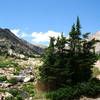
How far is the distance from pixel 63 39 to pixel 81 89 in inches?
302

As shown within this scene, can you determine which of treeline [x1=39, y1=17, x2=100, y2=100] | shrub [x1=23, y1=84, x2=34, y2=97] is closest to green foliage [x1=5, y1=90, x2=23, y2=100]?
shrub [x1=23, y1=84, x2=34, y2=97]

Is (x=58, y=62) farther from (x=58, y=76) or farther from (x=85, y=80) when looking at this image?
(x=85, y=80)

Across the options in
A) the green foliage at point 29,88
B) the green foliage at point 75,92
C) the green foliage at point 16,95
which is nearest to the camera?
the green foliage at point 75,92

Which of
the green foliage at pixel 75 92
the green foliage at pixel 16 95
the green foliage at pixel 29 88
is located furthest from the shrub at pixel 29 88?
the green foliage at pixel 75 92

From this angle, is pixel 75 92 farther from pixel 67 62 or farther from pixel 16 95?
pixel 16 95

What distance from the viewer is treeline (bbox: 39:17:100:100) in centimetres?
3772

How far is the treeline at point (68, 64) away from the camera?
3772cm

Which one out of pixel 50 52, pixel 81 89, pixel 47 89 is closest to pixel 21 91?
pixel 47 89

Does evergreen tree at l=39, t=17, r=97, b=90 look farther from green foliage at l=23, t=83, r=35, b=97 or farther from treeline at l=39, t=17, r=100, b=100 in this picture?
green foliage at l=23, t=83, r=35, b=97

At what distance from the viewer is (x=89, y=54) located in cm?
4000

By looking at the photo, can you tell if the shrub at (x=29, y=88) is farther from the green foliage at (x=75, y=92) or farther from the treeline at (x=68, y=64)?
the green foliage at (x=75, y=92)

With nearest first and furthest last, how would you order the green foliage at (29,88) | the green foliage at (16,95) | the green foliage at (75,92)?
the green foliage at (75,92)
the green foliage at (16,95)
the green foliage at (29,88)

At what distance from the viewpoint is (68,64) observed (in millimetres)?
38438

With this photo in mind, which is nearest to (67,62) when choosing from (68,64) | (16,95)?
(68,64)
